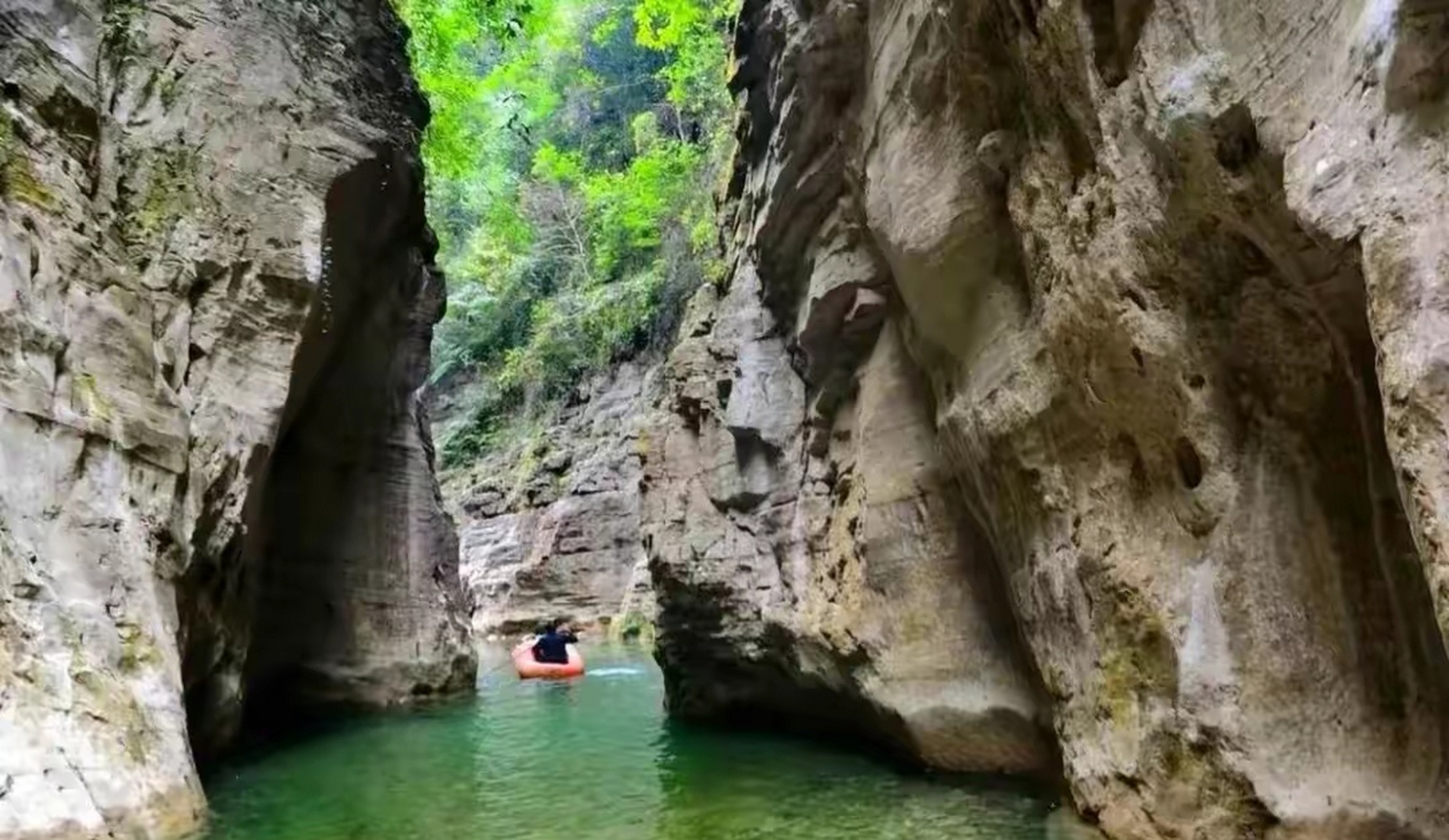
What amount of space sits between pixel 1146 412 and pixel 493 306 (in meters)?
26.4

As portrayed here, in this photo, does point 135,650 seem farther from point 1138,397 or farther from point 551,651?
point 551,651

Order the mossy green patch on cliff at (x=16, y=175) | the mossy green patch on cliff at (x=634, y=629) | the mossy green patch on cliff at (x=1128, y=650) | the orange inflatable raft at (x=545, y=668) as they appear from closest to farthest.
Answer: the mossy green patch on cliff at (x=1128, y=650) < the mossy green patch on cliff at (x=16, y=175) < the orange inflatable raft at (x=545, y=668) < the mossy green patch on cliff at (x=634, y=629)

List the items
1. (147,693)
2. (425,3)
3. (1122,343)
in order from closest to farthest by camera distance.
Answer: (1122,343), (147,693), (425,3)

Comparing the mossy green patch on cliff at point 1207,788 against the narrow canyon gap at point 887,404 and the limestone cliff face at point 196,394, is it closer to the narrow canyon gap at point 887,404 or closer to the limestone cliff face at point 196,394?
the narrow canyon gap at point 887,404

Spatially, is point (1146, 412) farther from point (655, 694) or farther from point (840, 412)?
point (655, 694)

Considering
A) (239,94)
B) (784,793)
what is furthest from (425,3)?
(784,793)

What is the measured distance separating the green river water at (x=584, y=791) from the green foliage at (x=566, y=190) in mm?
11354

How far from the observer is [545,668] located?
16375 millimetres

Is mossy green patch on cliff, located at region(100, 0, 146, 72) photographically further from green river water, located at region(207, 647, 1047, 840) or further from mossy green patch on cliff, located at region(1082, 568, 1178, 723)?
mossy green patch on cliff, located at region(1082, 568, 1178, 723)

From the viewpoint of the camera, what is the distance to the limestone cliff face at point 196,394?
250 inches

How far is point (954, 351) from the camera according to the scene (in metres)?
7.57

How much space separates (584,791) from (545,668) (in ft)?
28.6

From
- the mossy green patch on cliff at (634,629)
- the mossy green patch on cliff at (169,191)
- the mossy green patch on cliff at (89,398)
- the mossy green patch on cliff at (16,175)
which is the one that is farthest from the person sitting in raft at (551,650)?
the mossy green patch on cliff at (16,175)

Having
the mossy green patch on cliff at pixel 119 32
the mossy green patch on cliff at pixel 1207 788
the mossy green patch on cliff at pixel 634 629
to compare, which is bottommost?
the mossy green patch on cliff at pixel 1207 788
